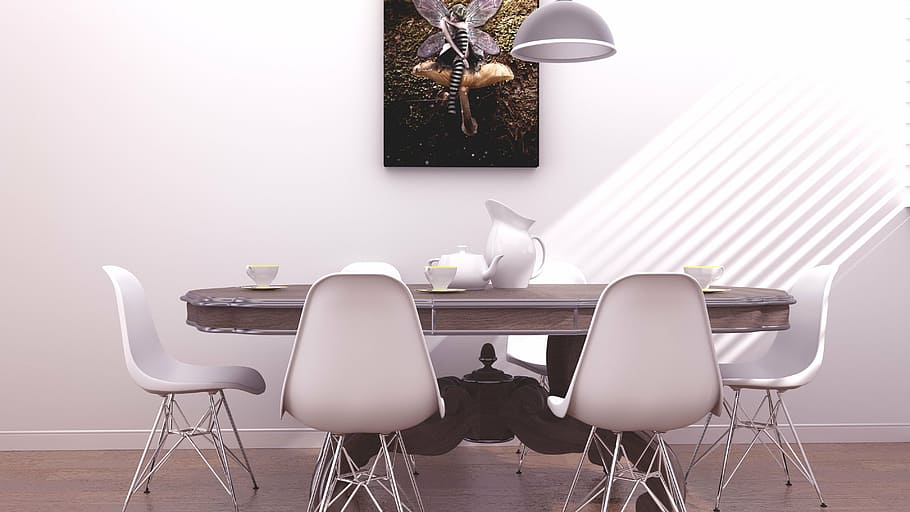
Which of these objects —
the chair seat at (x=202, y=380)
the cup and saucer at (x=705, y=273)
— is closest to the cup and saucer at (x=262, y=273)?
the chair seat at (x=202, y=380)

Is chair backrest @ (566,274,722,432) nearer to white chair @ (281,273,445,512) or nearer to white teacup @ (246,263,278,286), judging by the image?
white chair @ (281,273,445,512)

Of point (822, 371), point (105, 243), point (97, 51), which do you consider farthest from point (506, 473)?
point (97, 51)

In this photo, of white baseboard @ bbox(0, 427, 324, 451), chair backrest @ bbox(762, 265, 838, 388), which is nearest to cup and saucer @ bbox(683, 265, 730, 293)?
chair backrest @ bbox(762, 265, 838, 388)

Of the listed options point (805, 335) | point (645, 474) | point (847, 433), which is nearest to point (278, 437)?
point (645, 474)

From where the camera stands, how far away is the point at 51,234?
362 cm

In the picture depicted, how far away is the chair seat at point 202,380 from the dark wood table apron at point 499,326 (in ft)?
1.16

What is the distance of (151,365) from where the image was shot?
2.83 m

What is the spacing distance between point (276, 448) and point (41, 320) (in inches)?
51.8

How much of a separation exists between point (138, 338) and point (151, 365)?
0.13m

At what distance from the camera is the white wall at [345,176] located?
11.9ft

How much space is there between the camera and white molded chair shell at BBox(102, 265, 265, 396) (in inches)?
103

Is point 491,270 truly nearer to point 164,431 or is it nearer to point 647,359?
point 647,359

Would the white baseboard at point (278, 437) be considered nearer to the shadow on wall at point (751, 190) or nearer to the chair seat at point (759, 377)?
the shadow on wall at point (751, 190)

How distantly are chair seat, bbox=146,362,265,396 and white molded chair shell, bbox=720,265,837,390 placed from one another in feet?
5.88
